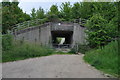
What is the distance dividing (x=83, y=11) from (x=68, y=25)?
22.7 ft

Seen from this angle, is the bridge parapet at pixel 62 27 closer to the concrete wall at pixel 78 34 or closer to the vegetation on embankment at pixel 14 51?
the concrete wall at pixel 78 34

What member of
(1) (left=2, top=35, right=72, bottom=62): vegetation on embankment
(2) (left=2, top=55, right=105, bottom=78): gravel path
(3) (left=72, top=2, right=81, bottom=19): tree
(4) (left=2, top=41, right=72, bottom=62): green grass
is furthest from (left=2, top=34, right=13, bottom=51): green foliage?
(3) (left=72, top=2, right=81, bottom=19): tree

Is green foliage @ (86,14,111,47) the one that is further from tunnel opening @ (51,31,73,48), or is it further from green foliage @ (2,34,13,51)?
green foliage @ (2,34,13,51)

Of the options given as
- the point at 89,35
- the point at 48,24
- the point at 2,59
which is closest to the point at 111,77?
the point at 2,59

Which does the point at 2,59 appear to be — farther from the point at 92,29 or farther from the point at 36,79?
the point at 92,29

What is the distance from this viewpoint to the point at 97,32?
13695mm

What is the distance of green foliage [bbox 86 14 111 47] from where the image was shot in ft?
44.2

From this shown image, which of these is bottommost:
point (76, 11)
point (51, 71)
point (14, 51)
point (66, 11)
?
point (51, 71)

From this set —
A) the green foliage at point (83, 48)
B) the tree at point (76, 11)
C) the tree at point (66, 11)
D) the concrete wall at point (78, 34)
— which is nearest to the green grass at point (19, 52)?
the green foliage at point (83, 48)

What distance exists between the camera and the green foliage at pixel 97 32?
530 inches

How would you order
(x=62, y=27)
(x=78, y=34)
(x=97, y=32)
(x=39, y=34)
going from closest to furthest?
(x=97, y=32), (x=39, y=34), (x=78, y=34), (x=62, y=27)

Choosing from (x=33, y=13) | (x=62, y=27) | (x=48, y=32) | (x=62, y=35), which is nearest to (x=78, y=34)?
(x=62, y=27)

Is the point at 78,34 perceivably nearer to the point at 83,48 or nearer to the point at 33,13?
the point at 83,48

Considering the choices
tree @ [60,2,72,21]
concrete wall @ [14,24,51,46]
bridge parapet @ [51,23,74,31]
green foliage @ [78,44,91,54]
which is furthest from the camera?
tree @ [60,2,72,21]
